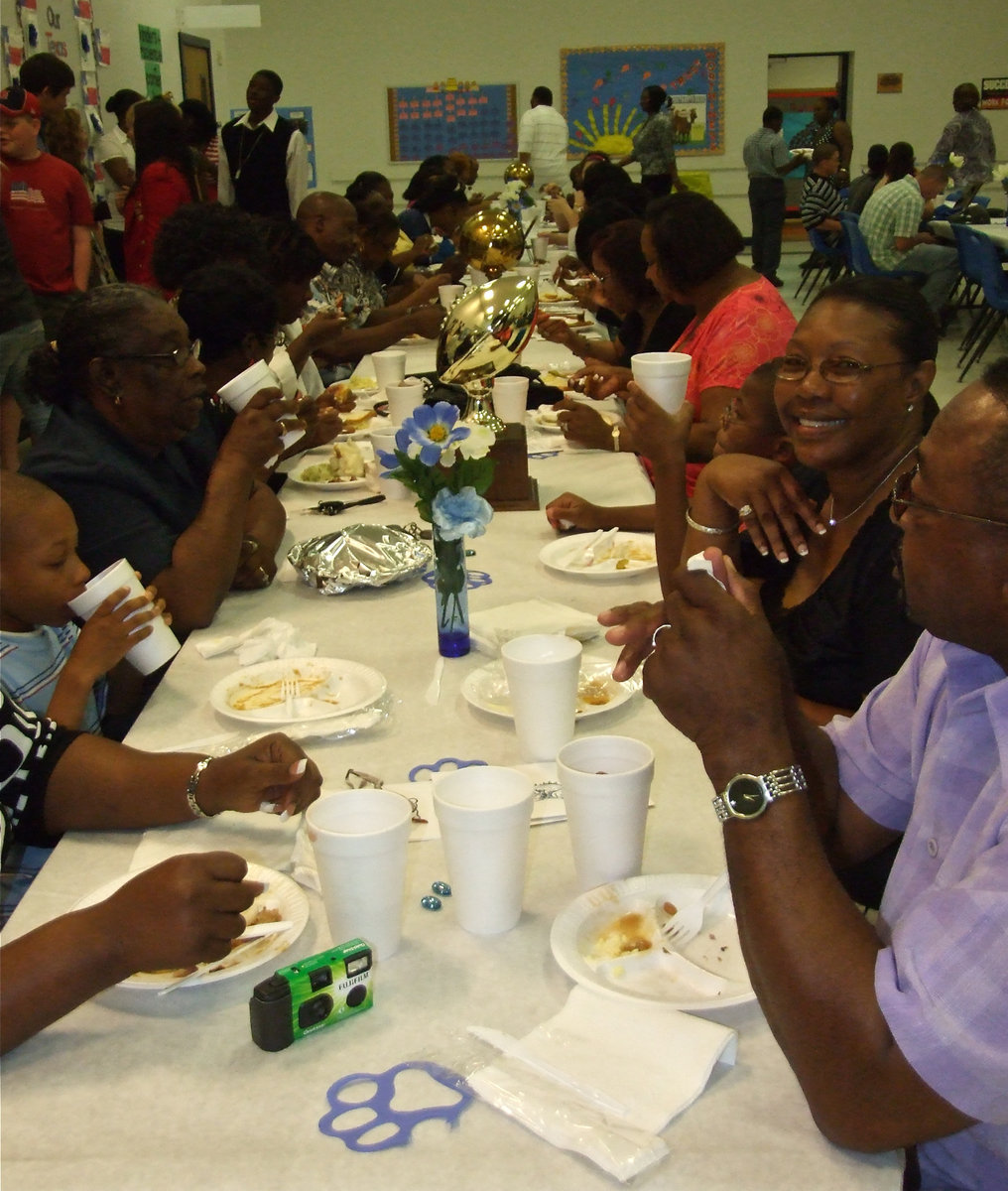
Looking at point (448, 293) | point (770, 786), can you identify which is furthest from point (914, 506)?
point (448, 293)

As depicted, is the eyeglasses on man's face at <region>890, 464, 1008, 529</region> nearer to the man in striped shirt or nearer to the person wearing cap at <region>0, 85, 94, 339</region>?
the person wearing cap at <region>0, 85, 94, 339</region>

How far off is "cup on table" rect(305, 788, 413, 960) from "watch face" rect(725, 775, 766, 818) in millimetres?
293

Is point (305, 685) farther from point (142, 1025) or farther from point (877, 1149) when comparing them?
point (877, 1149)

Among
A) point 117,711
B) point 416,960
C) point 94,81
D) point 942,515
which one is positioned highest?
point 94,81

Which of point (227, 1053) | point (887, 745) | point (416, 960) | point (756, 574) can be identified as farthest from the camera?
point (756, 574)

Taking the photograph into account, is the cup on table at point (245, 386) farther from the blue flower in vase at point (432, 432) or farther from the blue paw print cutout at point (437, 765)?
the blue paw print cutout at point (437, 765)

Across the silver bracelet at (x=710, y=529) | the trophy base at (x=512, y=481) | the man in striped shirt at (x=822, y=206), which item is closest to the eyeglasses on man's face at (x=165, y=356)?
the trophy base at (x=512, y=481)

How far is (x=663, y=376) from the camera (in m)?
2.33

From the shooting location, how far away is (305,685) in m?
1.68

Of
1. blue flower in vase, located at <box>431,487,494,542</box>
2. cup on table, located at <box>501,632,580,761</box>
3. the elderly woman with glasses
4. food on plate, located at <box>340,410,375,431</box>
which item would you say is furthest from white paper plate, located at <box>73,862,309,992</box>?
food on plate, located at <box>340,410,375,431</box>

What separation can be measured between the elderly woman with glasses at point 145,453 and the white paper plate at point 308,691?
0.99 ft

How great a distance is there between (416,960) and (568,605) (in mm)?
1006

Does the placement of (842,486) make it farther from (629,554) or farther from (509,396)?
(509,396)

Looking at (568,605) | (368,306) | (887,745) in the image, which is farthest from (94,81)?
(887,745)
